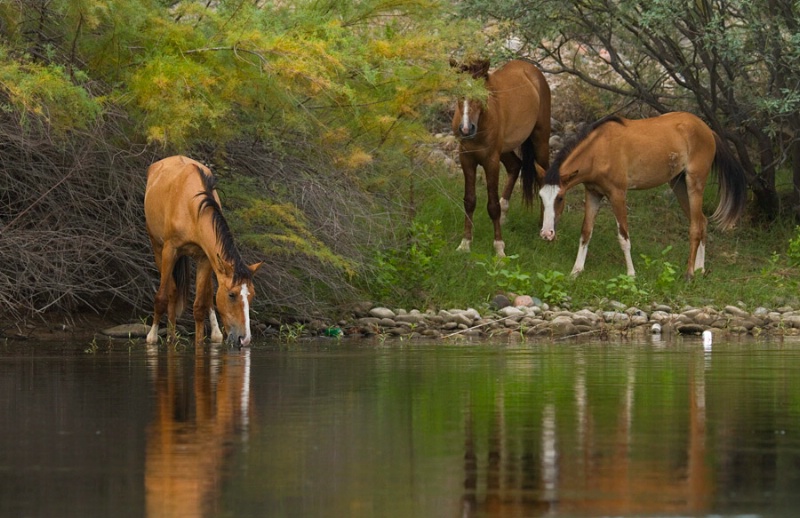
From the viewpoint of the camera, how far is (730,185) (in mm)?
22266

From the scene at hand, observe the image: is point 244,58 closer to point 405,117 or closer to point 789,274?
point 405,117

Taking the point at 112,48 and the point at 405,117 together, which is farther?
the point at 405,117

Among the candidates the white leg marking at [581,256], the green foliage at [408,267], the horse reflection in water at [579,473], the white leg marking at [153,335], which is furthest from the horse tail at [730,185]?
the horse reflection in water at [579,473]

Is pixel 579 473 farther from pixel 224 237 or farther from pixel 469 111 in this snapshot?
pixel 469 111

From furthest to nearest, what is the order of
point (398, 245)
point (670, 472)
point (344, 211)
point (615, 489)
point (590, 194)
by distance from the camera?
point (590, 194) < point (398, 245) < point (344, 211) < point (670, 472) < point (615, 489)

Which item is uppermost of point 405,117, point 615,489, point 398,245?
point 405,117

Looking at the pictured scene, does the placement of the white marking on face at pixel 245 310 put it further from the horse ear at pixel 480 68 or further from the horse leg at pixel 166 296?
the horse ear at pixel 480 68

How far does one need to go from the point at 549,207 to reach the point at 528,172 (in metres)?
2.86

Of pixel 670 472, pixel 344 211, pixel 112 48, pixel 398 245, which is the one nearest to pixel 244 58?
pixel 112 48

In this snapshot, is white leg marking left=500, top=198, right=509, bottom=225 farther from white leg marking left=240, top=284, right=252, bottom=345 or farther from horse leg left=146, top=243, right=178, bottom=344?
white leg marking left=240, top=284, right=252, bottom=345

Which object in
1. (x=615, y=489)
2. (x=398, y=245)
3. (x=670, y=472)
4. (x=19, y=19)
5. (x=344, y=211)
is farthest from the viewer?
(x=398, y=245)

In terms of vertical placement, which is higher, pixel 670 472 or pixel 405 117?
pixel 405 117

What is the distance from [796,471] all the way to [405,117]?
12.1m

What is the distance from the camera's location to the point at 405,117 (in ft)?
58.8
